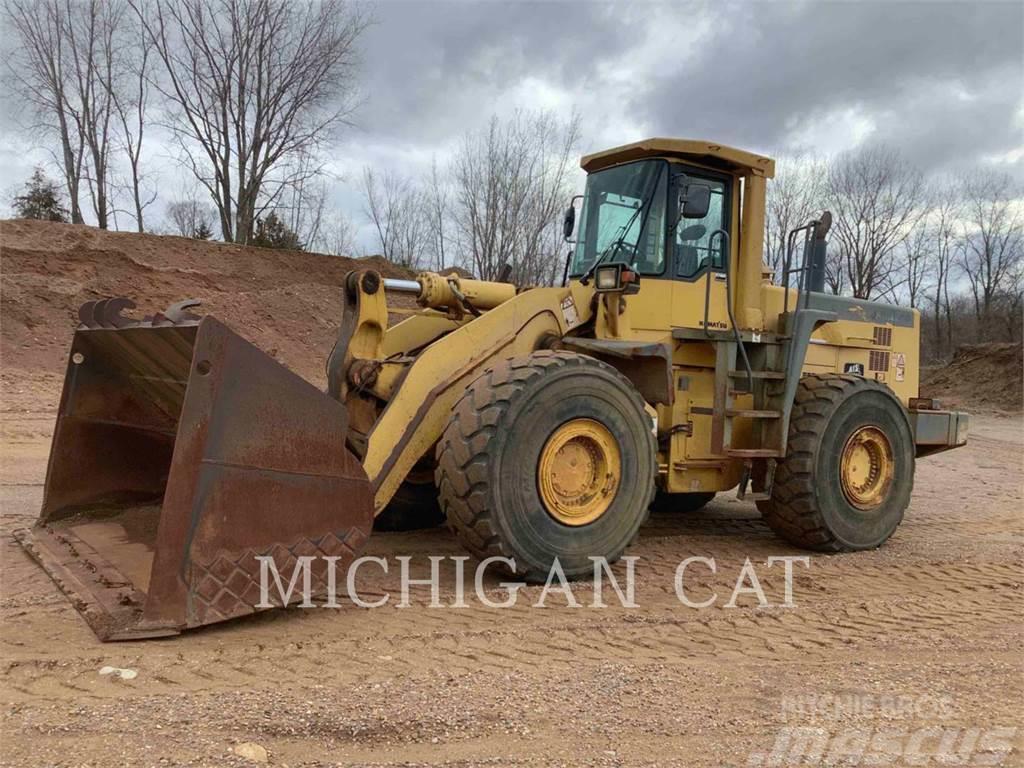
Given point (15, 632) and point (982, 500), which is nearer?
point (15, 632)

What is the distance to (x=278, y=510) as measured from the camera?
12.1ft

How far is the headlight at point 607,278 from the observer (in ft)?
17.3

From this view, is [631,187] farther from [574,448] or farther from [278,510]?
[278,510]

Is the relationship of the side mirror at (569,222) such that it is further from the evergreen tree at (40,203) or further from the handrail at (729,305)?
the evergreen tree at (40,203)

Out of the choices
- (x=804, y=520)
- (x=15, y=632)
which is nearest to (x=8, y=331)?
(x=15, y=632)

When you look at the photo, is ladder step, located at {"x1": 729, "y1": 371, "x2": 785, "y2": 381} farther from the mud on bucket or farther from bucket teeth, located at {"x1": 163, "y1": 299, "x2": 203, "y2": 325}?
bucket teeth, located at {"x1": 163, "y1": 299, "x2": 203, "y2": 325}

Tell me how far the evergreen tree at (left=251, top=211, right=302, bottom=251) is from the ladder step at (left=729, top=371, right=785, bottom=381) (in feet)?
61.2

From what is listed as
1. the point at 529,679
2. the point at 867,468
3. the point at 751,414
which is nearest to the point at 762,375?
the point at 751,414

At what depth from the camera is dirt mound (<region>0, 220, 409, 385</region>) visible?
14484 millimetres

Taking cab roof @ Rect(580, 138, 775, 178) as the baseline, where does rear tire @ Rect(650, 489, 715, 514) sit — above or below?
below

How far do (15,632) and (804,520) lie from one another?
15.4ft

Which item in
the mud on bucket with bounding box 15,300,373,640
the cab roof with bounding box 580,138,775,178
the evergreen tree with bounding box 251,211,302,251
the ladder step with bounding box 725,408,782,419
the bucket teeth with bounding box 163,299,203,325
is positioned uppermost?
the evergreen tree with bounding box 251,211,302,251

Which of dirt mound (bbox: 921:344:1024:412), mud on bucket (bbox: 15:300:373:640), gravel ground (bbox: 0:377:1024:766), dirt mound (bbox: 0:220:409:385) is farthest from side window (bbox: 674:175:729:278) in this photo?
dirt mound (bbox: 921:344:1024:412)

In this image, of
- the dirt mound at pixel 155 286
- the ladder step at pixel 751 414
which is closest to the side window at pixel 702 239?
the ladder step at pixel 751 414
